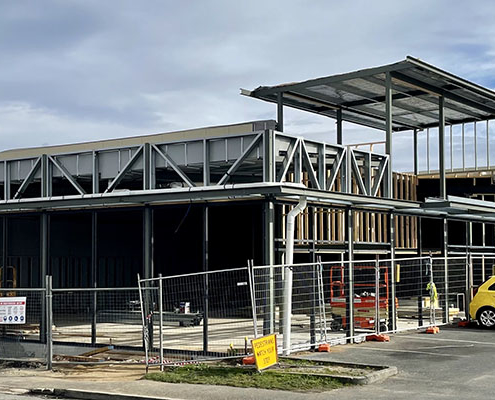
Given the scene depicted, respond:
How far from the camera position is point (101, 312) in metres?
21.0

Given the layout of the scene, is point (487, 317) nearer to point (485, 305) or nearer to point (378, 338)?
point (485, 305)

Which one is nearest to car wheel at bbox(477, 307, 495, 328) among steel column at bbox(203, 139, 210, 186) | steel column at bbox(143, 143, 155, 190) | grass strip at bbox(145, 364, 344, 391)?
steel column at bbox(203, 139, 210, 186)

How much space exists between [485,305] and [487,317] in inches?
13.1

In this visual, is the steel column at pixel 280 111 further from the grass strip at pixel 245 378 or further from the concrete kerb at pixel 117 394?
the concrete kerb at pixel 117 394

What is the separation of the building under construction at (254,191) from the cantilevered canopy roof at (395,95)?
5 centimetres

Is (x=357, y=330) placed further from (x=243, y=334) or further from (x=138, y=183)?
(x=138, y=183)

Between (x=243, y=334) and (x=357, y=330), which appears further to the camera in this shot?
(x=357, y=330)

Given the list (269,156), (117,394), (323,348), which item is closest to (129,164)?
(269,156)

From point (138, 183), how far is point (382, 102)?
7.93m

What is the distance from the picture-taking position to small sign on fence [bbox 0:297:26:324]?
54.4ft

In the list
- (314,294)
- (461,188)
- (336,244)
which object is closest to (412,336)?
(314,294)

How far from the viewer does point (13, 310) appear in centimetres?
1675

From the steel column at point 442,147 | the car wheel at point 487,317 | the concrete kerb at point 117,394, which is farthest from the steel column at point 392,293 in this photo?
the concrete kerb at point 117,394

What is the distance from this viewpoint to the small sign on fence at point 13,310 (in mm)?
16594
